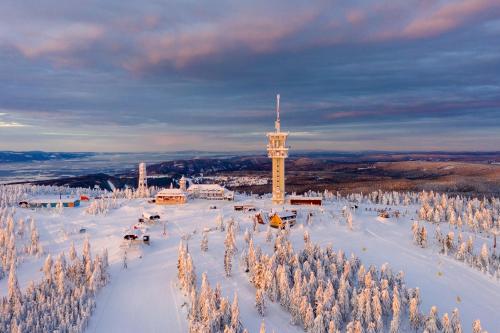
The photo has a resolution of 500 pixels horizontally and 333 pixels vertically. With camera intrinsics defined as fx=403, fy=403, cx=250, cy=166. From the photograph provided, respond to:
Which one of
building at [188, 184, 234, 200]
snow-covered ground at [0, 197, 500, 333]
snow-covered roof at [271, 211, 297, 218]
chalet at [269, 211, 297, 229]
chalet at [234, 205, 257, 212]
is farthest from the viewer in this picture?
building at [188, 184, 234, 200]

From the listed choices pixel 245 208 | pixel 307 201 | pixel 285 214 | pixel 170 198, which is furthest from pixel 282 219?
pixel 170 198

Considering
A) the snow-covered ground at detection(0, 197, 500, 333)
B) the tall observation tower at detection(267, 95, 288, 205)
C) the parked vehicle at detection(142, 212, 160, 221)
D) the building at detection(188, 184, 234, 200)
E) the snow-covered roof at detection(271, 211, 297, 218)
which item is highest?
the tall observation tower at detection(267, 95, 288, 205)

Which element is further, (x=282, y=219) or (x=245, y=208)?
(x=245, y=208)

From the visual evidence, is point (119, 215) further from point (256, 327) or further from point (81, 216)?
point (256, 327)

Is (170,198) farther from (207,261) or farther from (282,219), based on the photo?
(207,261)

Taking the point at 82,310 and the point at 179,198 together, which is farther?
the point at 179,198

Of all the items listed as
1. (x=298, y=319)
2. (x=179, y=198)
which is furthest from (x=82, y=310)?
(x=179, y=198)

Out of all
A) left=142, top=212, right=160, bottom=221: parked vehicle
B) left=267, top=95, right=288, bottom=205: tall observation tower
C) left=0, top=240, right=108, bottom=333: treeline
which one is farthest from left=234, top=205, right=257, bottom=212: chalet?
left=0, top=240, right=108, bottom=333: treeline

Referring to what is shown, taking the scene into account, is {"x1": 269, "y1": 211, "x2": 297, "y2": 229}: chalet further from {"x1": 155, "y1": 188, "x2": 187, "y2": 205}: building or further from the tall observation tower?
{"x1": 155, "y1": 188, "x2": 187, "y2": 205}: building
